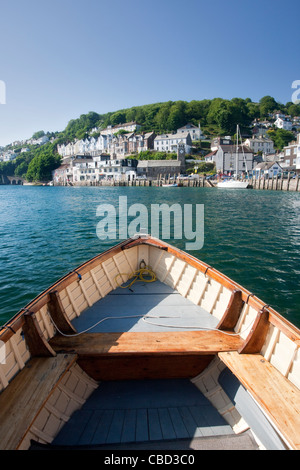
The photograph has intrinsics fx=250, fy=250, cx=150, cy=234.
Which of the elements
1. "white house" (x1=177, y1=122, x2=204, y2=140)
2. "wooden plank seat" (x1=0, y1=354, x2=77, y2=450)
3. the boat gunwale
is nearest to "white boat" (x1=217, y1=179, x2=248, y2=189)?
"white house" (x1=177, y1=122, x2=204, y2=140)

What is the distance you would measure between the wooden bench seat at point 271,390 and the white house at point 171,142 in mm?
120640

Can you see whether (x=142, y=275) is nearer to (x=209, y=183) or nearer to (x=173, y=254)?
(x=173, y=254)

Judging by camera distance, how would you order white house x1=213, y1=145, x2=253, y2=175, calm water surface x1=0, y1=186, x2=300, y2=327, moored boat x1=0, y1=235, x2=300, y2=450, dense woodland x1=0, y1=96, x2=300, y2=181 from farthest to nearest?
dense woodland x1=0, y1=96, x2=300, y2=181
white house x1=213, y1=145, x2=253, y2=175
calm water surface x1=0, y1=186, x2=300, y2=327
moored boat x1=0, y1=235, x2=300, y2=450

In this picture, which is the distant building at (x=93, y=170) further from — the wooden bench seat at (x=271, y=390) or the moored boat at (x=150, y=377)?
the wooden bench seat at (x=271, y=390)

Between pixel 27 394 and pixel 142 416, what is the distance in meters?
1.83

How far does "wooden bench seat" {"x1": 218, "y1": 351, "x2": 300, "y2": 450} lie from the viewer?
125 inches

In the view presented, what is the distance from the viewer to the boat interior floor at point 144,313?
587cm

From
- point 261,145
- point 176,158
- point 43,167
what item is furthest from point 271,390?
point 43,167

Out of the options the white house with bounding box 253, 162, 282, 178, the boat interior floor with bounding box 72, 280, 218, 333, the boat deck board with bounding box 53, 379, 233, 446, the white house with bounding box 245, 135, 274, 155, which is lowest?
the boat deck board with bounding box 53, 379, 233, 446

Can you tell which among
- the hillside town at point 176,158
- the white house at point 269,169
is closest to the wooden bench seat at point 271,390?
the white house at point 269,169

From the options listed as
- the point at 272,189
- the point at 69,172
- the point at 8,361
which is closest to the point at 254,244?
the point at 8,361

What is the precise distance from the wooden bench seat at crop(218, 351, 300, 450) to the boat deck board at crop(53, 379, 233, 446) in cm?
82

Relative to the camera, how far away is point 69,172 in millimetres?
128625

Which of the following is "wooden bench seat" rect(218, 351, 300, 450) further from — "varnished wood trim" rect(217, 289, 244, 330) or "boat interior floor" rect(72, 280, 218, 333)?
"boat interior floor" rect(72, 280, 218, 333)
